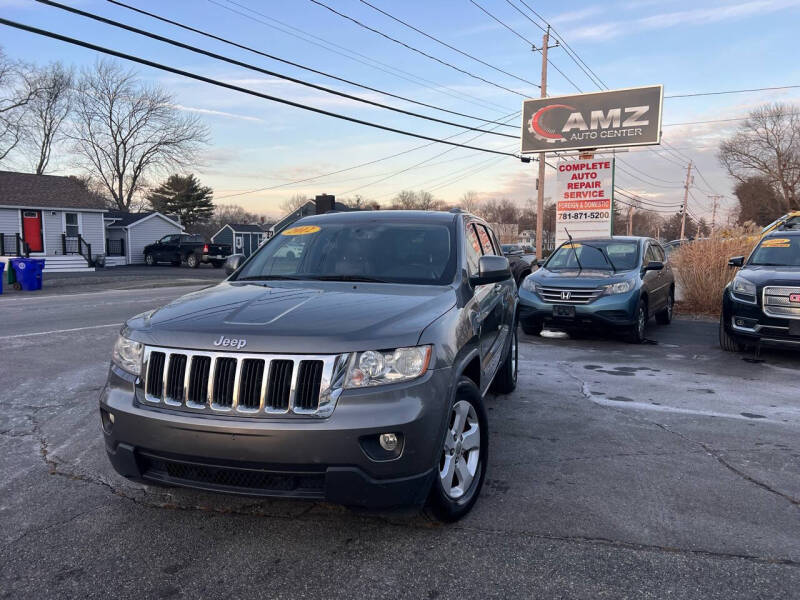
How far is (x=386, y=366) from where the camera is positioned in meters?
2.75

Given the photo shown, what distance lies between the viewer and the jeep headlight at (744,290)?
751 cm

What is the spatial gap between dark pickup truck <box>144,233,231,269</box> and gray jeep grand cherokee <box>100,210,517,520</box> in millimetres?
32231

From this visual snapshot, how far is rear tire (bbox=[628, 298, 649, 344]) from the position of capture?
352 inches

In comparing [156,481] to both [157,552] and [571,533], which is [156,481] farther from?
[571,533]

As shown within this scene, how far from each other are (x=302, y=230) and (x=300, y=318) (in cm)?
184

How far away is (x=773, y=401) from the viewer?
5.78 metres

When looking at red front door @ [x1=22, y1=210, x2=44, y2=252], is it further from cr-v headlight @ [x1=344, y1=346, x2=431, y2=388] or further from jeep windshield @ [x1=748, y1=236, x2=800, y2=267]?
cr-v headlight @ [x1=344, y1=346, x2=431, y2=388]

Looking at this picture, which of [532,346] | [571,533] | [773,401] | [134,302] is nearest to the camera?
[571,533]

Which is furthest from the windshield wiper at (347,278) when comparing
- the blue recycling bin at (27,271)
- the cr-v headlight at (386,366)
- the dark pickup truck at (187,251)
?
the dark pickup truck at (187,251)

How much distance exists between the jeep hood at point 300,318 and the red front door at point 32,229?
32.1 m

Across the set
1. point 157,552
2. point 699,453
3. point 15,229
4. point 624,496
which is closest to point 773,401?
point 699,453

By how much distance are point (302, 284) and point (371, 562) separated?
1730 millimetres

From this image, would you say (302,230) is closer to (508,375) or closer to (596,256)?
(508,375)

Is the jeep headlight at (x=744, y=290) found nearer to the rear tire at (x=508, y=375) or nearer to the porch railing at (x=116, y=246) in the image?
the rear tire at (x=508, y=375)
